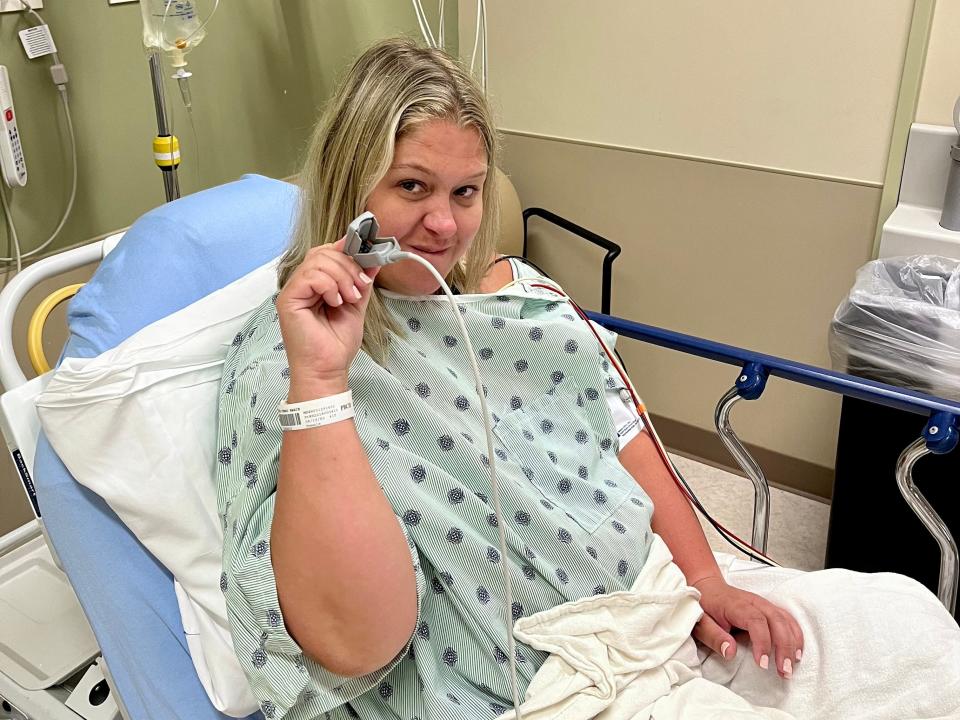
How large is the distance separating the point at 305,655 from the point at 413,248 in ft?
1.76

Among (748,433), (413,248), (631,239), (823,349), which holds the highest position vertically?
(413,248)

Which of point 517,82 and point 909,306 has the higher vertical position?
point 517,82

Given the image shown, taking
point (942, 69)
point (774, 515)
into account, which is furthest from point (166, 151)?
point (774, 515)

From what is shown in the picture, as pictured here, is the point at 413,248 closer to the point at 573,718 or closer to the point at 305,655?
the point at 305,655

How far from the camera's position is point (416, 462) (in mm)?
1183

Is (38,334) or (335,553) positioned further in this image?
(38,334)

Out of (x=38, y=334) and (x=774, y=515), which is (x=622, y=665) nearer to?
(x=38, y=334)

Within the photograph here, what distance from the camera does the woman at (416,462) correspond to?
0.97m

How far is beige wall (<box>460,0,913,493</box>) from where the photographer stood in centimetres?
237

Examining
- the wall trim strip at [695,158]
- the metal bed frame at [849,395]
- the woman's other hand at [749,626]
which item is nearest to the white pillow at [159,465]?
the woman's other hand at [749,626]

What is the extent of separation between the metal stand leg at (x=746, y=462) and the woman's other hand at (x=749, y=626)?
237 mm

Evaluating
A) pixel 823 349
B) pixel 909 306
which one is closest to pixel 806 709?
pixel 909 306

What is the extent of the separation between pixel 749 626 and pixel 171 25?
1665mm

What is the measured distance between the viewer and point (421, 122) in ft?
3.86
